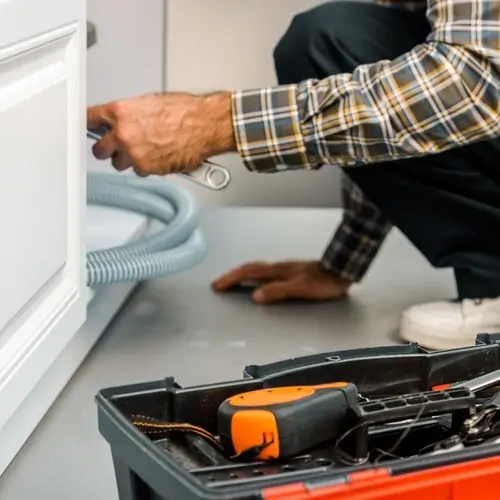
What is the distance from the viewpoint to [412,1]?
4.32 ft

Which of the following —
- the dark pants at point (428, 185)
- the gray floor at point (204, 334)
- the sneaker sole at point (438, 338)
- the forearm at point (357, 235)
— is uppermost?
the dark pants at point (428, 185)

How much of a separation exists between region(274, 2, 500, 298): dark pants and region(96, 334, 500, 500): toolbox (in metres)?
0.38

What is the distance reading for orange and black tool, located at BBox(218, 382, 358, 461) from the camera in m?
0.67

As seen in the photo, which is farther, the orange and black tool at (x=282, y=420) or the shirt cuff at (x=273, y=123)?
the shirt cuff at (x=273, y=123)

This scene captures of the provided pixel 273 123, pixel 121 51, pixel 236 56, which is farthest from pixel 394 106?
pixel 236 56

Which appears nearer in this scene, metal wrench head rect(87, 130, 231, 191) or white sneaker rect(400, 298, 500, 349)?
metal wrench head rect(87, 130, 231, 191)

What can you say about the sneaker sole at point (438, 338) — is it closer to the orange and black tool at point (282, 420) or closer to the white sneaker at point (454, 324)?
the white sneaker at point (454, 324)

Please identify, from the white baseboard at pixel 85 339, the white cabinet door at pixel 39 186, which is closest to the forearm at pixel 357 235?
the white baseboard at pixel 85 339

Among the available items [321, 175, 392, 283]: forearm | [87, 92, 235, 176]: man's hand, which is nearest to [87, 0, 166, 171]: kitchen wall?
[321, 175, 392, 283]: forearm

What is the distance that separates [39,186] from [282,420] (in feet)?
1.14

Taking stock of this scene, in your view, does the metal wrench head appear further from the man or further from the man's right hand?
the man's right hand

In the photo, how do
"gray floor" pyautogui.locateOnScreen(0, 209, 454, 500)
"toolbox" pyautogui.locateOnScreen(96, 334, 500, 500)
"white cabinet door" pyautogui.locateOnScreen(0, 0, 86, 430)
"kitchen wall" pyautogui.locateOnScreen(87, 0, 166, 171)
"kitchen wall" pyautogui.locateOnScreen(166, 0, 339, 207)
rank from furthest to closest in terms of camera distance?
"kitchen wall" pyautogui.locateOnScreen(166, 0, 339, 207) < "kitchen wall" pyautogui.locateOnScreen(87, 0, 166, 171) < "gray floor" pyautogui.locateOnScreen(0, 209, 454, 500) < "white cabinet door" pyautogui.locateOnScreen(0, 0, 86, 430) < "toolbox" pyautogui.locateOnScreen(96, 334, 500, 500)

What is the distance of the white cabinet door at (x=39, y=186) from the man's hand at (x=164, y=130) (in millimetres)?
41

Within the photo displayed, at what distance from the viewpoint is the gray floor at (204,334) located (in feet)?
3.10
